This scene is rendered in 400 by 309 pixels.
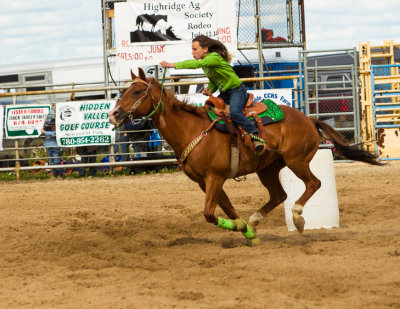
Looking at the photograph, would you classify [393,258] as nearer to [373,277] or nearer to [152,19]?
[373,277]

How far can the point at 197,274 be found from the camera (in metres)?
6.32

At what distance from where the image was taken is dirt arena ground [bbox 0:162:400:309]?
5438 mm

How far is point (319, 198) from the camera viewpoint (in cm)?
920

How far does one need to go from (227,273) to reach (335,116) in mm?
12766

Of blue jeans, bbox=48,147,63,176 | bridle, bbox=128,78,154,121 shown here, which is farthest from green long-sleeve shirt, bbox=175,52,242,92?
blue jeans, bbox=48,147,63,176

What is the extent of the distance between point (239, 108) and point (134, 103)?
131 centimetres

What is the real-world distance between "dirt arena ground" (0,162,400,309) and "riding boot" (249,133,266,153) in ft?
3.95

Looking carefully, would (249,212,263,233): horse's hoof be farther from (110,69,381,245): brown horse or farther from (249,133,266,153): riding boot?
(249,133,266,153): riding boot

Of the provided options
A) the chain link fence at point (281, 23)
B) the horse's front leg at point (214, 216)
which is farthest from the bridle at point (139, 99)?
the chain link fence at point (281, 23)

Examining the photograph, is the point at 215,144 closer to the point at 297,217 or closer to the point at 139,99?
the point at 139,99

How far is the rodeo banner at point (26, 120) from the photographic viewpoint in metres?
16.4

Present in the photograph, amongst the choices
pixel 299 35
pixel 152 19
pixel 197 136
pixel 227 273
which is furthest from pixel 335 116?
pixel 227 273

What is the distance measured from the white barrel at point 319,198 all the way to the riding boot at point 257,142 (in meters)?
1.43

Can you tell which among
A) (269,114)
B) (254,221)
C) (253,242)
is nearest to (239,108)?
(269,114)
